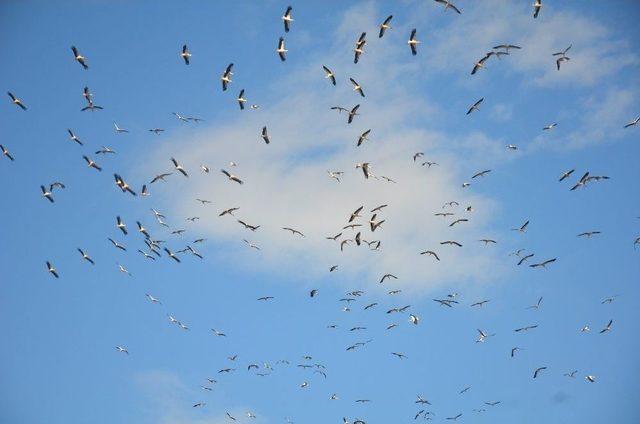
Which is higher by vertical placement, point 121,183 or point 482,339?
point 121,183

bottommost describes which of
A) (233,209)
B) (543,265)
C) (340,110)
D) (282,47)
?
(543,265)

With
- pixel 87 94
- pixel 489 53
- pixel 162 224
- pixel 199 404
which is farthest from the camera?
pixel 199 404

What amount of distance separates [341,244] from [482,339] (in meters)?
18.0

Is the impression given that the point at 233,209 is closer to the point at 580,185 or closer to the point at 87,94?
the point at 87,94

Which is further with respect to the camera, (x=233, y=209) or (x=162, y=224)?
(x=162, y=224)

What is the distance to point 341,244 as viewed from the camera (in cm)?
5528

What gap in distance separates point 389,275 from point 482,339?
11382 mm

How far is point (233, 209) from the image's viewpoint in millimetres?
55562

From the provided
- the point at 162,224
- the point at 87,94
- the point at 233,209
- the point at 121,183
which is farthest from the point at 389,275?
the point at 87,94

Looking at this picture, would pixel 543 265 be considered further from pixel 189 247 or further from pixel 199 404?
pixel 199 404

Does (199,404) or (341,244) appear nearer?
(341,244)

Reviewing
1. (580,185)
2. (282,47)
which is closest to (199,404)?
(282,47)

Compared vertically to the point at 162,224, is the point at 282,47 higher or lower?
higher

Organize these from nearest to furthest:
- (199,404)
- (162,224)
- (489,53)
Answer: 1. (489,53)
2. (162,224)
3. (199,404)
